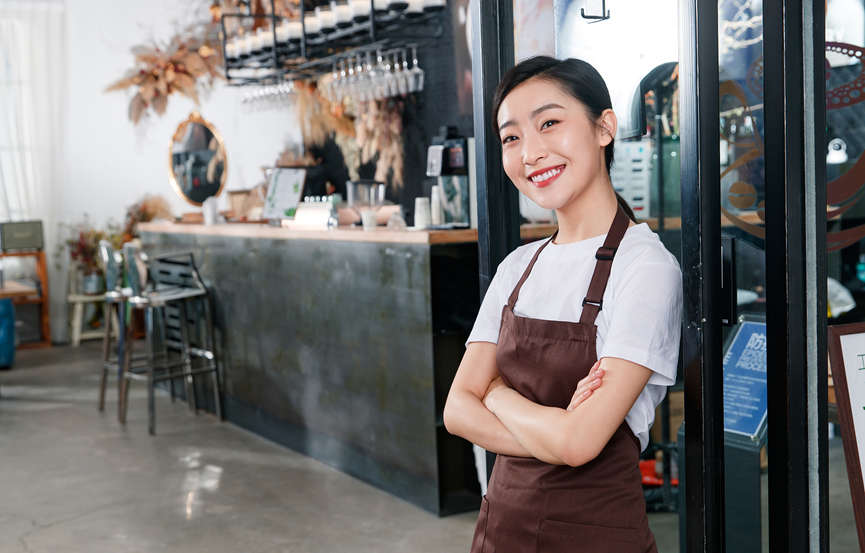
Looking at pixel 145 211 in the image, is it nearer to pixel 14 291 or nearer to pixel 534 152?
pixel 14 291

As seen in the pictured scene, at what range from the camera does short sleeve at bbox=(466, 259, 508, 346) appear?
5.29 ft

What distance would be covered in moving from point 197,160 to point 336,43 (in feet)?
10.9

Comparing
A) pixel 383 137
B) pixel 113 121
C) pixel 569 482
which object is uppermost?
pixel 113 121

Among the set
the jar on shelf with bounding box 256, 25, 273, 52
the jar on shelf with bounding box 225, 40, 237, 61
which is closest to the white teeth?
the jar on shelf with bounding box 256, 25, 273, 52

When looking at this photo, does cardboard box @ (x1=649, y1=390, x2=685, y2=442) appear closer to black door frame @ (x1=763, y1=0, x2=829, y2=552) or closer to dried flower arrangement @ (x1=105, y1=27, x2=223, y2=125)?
black door frame @ (x1=763, y1=0, x2=829, y2=552)

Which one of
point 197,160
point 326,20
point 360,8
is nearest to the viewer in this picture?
point 360,8

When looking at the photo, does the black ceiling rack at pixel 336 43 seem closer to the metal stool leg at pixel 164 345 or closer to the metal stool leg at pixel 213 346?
the metal stool leg at pixel 213 346

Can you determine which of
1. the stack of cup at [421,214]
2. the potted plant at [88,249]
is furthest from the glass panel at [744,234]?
the potted plant at [88,249]

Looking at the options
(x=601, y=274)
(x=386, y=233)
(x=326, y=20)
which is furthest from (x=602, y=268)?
(x=326, y=20)

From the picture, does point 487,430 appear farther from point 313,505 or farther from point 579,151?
point 313,505

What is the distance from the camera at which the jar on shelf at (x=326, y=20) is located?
5.45 meters

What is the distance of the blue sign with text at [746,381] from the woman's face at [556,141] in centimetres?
109

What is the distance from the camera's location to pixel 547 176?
4.80ft

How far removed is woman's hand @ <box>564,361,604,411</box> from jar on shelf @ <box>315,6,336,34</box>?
4.58 meters
